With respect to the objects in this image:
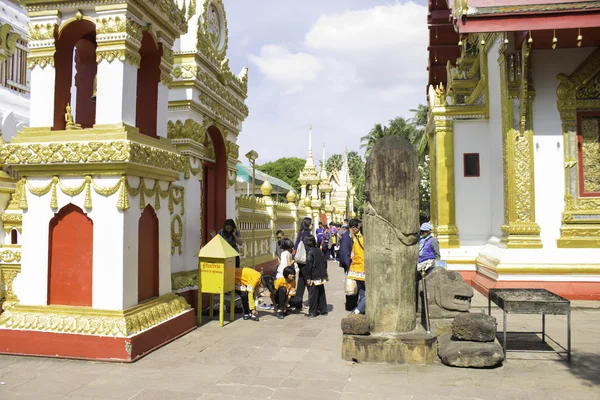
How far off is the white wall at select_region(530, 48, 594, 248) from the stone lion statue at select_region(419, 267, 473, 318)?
13.0 ft

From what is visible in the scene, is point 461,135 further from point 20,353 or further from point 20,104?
point 20,104

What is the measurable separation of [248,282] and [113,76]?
13.0ft

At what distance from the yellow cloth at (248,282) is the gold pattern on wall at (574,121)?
6.17 metres

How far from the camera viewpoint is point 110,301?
6.00m

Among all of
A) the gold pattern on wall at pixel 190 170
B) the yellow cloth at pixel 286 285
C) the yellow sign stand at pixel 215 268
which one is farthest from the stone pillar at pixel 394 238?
the gold pattern on wall at pixel 190 170

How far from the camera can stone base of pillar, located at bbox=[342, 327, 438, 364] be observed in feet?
18.9

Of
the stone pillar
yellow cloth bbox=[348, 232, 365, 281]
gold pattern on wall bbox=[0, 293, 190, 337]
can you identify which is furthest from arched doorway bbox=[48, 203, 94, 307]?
yellow cloth bbox=[348, 232, 365, 281]

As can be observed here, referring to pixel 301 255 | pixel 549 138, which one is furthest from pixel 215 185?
pixel 549 138

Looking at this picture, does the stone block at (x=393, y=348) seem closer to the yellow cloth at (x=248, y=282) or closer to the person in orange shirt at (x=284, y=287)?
the yellow cloth at (x=248, y=282)

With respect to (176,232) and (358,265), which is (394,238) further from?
(176,232)

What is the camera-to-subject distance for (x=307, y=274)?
29.8ft

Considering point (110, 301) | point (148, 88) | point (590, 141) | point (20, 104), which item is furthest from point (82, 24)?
point (20, 104)

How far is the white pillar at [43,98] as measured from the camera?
259 inches

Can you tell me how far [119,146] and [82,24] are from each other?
6.49 ft
